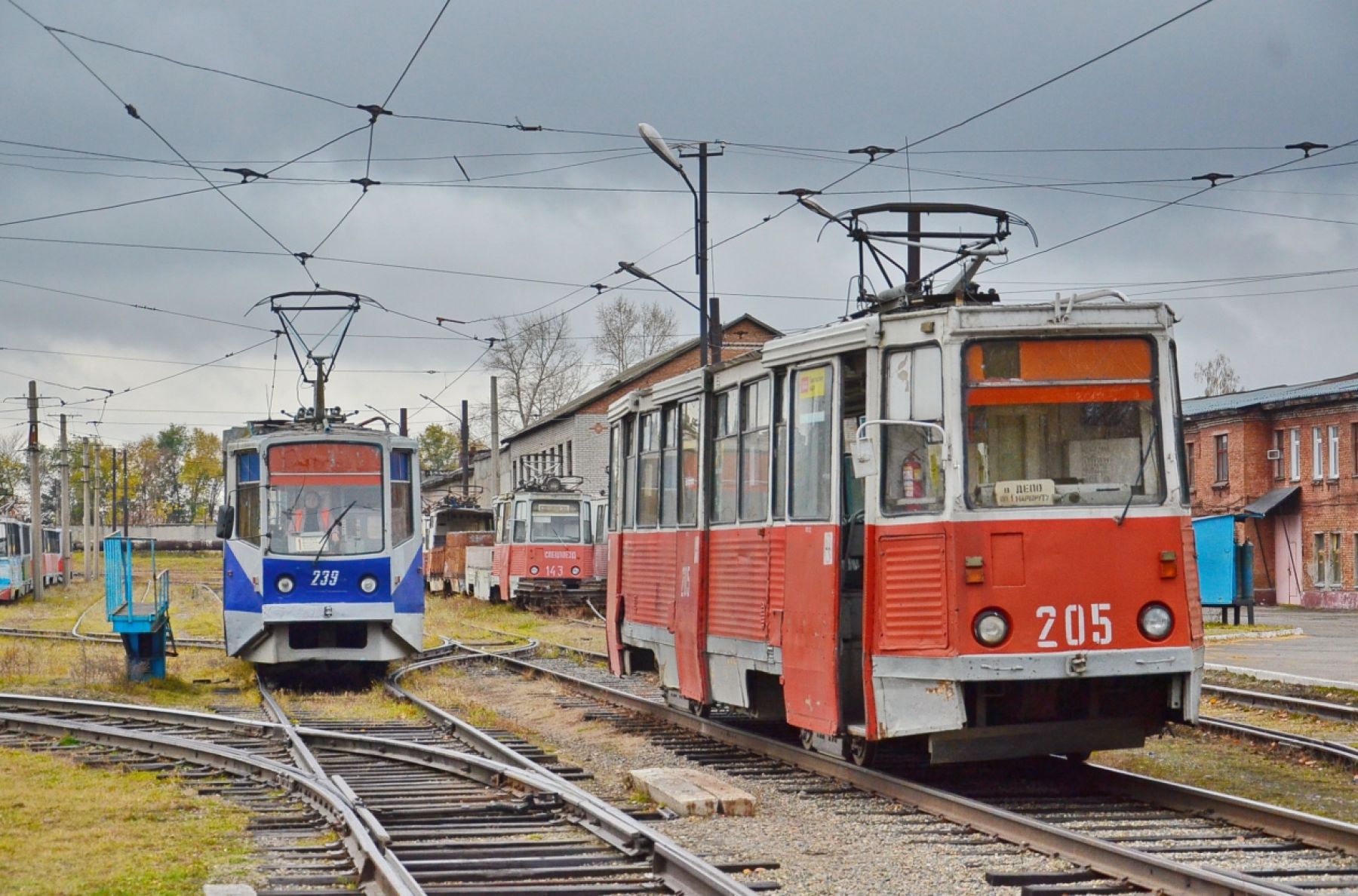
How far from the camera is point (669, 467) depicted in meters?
14.2

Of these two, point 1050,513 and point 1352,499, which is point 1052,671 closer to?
point 1050,513

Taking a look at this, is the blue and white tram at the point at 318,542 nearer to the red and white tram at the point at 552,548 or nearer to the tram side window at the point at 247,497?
the tram side window at the point at 247,497

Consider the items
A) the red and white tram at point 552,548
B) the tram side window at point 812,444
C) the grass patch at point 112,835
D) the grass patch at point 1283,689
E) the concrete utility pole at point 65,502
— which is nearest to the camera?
the grass patch at point 112,835

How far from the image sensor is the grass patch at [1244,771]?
1039cm

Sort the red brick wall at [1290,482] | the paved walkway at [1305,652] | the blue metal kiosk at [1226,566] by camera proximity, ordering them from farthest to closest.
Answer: the red brick wall at [1290,482]
the blue metal kiosk at [1226,566]
the paved walkway at [1305,652]

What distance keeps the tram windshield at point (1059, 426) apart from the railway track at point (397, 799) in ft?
9.58

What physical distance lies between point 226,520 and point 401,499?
76.2 inches

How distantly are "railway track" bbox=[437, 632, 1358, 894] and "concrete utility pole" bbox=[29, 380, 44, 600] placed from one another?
41511mm

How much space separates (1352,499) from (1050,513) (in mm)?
41429

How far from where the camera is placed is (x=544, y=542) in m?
39.1

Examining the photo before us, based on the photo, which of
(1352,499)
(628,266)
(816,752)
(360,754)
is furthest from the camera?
(1352,499)

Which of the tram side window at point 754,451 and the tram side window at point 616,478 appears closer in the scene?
the tram side window at point 754,451

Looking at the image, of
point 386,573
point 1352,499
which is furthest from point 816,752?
point 1352,499

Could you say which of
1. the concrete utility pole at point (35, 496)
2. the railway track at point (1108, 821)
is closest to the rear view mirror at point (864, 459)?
the railway track at point (1108, 821)
